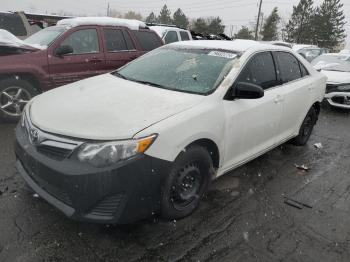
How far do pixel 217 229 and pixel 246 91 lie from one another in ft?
4.47

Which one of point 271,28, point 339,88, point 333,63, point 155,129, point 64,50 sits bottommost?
point 271,28

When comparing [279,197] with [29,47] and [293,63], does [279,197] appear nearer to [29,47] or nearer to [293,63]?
[293,63]

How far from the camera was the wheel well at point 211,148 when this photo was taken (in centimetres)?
317

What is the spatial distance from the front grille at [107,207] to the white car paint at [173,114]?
0.44 meters

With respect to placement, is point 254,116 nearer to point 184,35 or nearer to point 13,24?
point 184,35

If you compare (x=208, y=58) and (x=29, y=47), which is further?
(x=29, y=47)

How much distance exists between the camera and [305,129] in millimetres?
5504

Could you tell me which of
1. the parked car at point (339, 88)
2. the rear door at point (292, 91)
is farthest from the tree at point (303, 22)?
the rear door at point (292, 91)

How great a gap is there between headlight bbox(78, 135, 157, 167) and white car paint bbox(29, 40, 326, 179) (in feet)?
0.20

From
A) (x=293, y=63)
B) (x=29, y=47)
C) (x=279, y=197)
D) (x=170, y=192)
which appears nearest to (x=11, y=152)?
(x=29, y=47)

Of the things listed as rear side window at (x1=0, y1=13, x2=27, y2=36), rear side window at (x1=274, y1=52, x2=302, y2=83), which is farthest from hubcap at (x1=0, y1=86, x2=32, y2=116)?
rear side window at (x1=0, y1=13, x2=27, y2=36)

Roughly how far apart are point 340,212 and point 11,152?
13.3ft

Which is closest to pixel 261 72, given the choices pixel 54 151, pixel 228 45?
pixel 228 45

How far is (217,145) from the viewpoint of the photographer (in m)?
3.31
